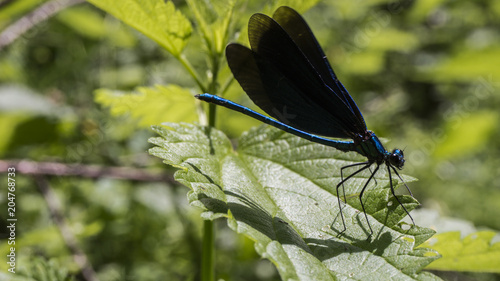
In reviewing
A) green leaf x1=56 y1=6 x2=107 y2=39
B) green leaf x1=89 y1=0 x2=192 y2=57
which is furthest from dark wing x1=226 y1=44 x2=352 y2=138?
green leaf x1=56 y1=6 x2=107 y2=39

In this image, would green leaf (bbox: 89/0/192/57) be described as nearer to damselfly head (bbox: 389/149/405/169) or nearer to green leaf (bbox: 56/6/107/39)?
damselfly head (bbox: 389/149/405/169)

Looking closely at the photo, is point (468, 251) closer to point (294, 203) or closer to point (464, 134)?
point (294, 203)

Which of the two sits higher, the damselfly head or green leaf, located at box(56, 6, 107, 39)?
green leaf, located at box(56, 6, 107, 39)

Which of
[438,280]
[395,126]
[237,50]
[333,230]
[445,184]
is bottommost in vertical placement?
[438,280]

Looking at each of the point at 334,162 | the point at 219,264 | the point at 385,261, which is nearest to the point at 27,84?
the point at 219,264

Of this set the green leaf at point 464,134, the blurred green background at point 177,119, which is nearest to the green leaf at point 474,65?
the blurred green background at point 177,119

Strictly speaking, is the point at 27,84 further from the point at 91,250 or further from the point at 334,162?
the point at 334,162

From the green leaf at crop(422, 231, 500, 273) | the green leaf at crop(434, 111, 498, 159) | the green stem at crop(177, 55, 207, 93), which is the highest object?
the green leaf at crop(434, 111, 498, 159)
